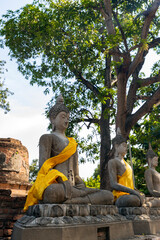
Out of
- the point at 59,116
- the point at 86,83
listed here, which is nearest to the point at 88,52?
the point at 86,83

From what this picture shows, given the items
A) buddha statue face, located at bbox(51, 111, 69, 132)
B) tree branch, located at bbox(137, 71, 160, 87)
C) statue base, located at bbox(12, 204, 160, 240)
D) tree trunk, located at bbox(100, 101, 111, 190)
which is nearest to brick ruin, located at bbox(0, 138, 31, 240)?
tree trunk, located at bbox(100, 101, 111, 190)

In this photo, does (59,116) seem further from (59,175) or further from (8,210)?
(8,210)

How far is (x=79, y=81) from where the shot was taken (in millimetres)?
9945

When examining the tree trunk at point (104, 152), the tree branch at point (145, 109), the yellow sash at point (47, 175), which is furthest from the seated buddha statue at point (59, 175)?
the tree branch at point (145, 109)

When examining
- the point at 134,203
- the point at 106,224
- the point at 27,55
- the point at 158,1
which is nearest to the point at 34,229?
the point at 106,224

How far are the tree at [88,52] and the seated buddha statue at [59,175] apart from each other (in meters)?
4.13

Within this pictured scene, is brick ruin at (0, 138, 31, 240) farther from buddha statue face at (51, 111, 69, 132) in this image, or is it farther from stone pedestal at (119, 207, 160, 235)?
stone pedestal at (119, 207, 160, 235)

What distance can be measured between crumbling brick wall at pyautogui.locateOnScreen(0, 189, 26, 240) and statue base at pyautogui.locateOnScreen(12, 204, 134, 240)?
2827 millimetres

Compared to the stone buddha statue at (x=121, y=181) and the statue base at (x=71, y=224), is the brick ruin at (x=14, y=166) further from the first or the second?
the statue base at (x=71, y=224)

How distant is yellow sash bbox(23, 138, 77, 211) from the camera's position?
325 cm

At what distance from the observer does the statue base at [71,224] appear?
2703mm

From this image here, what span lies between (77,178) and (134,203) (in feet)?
3.83

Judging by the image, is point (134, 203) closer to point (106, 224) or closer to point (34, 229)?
point (106, 224)

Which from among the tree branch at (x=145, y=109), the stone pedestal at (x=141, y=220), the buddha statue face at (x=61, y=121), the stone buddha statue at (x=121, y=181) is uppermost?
the tree branch at (x=145, y=109)
